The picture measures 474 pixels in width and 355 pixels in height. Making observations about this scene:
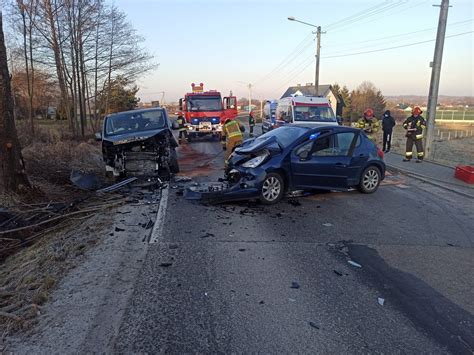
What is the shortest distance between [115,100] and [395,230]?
29970 millimetres

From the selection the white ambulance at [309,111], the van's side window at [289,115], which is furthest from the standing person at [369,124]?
the van's side window at [289,115]

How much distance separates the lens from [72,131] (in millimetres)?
22125

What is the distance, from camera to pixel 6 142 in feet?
25.2

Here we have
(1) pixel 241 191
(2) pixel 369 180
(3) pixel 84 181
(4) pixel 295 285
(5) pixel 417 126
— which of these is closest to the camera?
(4) pixel 295 285

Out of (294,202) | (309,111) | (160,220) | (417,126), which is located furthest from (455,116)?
(160,220)

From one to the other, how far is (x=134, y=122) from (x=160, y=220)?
17.8ft

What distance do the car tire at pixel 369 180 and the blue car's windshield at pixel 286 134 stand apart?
1.81 m

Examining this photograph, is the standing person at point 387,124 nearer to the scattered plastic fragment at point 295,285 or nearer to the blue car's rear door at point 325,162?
the blue car's rear door at point 325,162

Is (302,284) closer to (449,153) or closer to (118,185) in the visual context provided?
(118,185)

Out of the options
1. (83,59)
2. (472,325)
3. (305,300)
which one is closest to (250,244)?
(305,300)

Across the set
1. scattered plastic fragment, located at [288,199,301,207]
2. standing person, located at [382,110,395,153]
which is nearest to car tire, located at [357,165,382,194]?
scattered plastic fragment, located at [288,199,301,207]

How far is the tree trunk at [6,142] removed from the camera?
761cm

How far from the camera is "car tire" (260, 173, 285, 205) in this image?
760cm

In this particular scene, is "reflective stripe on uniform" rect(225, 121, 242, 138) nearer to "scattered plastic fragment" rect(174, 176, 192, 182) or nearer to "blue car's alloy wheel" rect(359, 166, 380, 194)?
"scattered plastic fragment" rect(174, 176, 192, 182)
